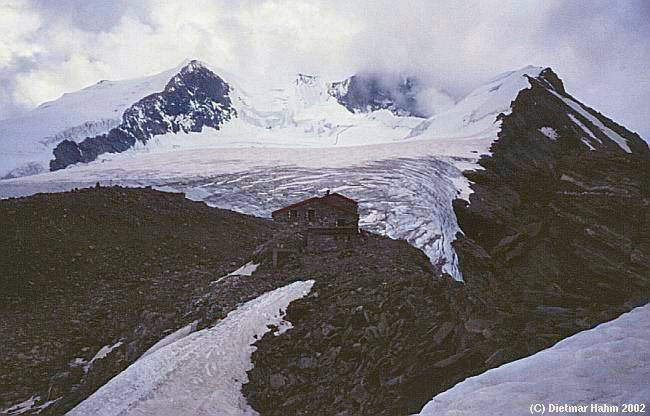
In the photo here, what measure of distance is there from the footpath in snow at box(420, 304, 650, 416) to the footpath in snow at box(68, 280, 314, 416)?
667 cm

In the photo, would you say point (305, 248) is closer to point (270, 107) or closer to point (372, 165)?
point (372, 165)

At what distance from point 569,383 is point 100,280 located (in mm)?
20647

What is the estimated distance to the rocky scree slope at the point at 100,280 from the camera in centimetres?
1692

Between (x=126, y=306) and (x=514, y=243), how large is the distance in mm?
24546

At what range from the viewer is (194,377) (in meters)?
13.6

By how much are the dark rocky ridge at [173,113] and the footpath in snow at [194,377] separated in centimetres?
13238

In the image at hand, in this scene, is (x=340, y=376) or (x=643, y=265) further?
(x=643, y=265)

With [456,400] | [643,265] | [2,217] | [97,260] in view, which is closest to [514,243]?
[643,265]

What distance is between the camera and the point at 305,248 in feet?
74.2

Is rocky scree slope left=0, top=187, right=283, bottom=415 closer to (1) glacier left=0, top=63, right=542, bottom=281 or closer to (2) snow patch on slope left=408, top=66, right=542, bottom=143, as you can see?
(1) glacier left=0, top=63, right=542, bottom=281

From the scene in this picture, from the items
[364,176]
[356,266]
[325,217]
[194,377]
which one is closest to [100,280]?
[325,217]

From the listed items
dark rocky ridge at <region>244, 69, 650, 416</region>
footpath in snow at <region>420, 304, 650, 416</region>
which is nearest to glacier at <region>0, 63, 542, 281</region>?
dark rocky ridge at <region>244, 69, 650, 416</region>

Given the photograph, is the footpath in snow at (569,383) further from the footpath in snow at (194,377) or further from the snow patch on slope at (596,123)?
the snow patch on slope at (596,123)

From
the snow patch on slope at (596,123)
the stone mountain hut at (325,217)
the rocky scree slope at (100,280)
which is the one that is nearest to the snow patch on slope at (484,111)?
the snow patch on slope at (596,123)
